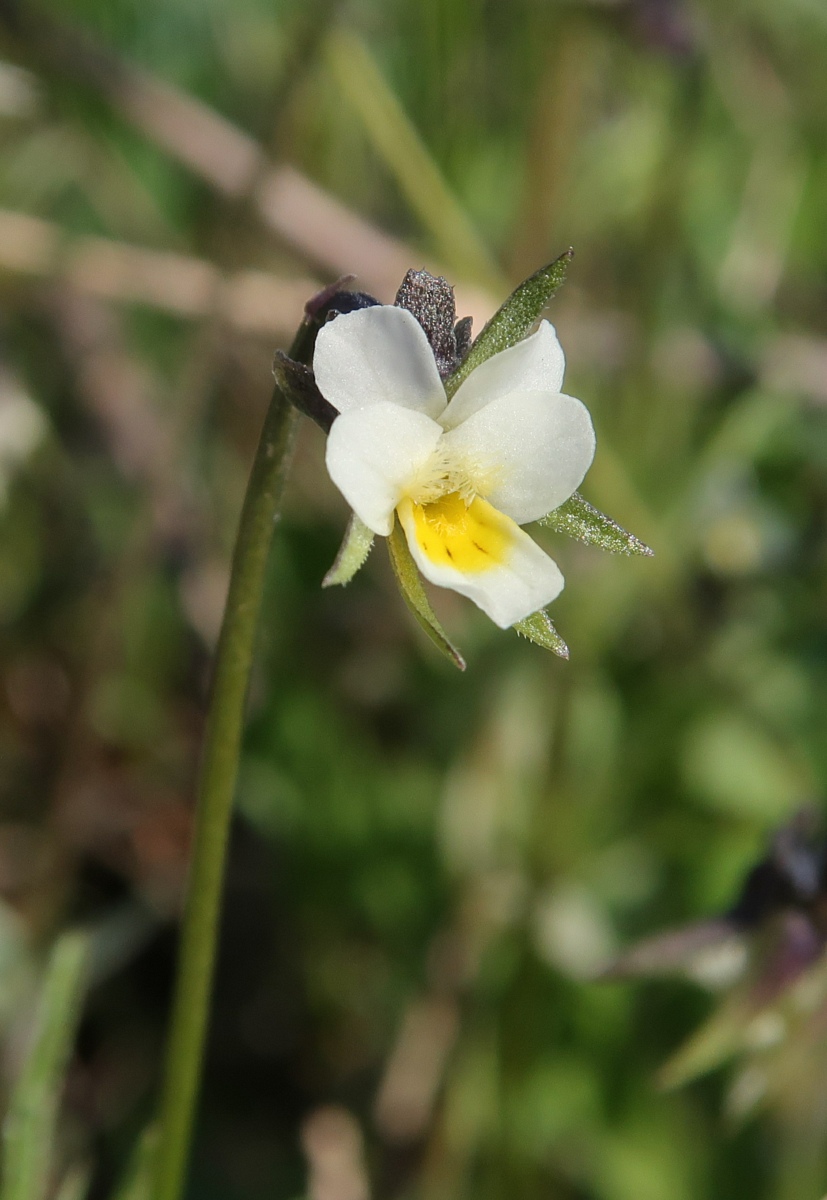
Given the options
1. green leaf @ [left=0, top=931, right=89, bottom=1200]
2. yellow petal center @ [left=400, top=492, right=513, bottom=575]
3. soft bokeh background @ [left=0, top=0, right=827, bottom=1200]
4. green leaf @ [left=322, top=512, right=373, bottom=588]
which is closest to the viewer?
green leaf @ [left=322, top=512, right=373, bottom=588]

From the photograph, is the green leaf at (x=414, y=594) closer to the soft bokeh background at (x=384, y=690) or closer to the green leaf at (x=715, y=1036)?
the green leaf at (x=715, y=1036)

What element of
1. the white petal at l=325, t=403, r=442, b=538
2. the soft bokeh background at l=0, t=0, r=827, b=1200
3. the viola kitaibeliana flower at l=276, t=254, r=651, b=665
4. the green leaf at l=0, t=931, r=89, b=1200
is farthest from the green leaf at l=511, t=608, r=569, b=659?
the soft bokeh background at l=0, t=0, r=827, b=1200

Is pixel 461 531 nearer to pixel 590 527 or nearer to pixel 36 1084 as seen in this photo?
pixel 590 527

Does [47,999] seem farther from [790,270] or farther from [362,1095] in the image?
[790,270]

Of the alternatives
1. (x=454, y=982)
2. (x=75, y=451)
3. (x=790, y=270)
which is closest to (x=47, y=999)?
(x=454, y=982)

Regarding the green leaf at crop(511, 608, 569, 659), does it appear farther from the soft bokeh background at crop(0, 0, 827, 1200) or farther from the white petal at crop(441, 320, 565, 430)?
the soft bokeh background at crop(0, 0, 827, 1200)

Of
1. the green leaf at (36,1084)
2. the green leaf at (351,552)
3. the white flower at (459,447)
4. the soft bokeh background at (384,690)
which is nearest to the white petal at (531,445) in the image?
the white flower at (459,447)
